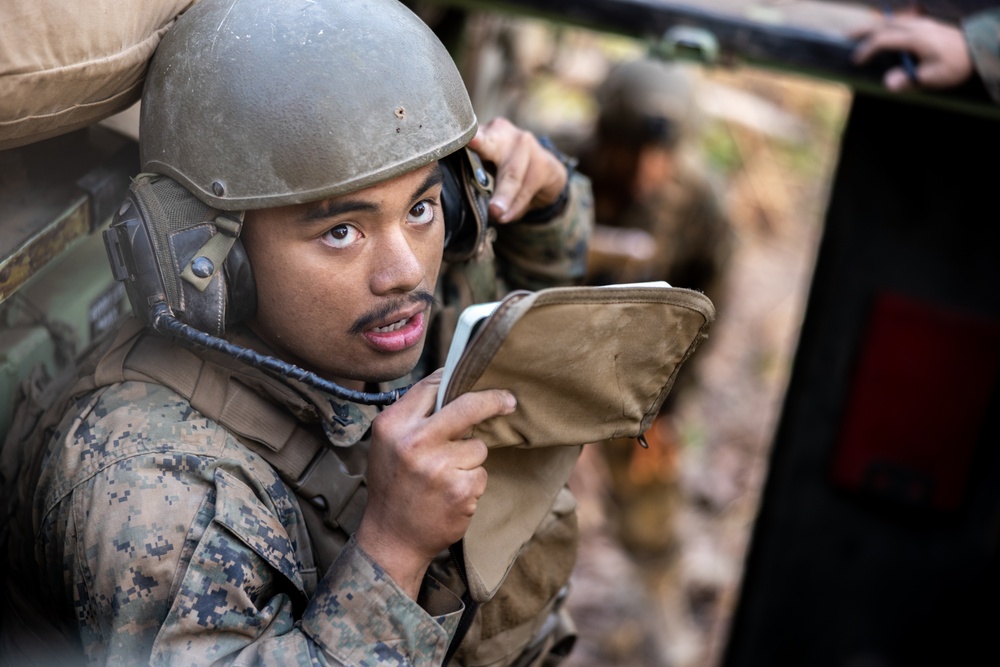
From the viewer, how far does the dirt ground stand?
528 cm

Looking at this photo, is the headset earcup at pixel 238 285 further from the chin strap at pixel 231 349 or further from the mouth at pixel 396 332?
the mouth at pixel 396 332

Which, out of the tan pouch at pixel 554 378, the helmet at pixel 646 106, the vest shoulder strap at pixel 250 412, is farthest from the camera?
the helmet at pixel 646 106

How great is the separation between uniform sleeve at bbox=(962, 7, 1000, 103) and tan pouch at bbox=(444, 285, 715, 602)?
1.43 m

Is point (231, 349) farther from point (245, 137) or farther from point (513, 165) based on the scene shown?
point (513, 165)

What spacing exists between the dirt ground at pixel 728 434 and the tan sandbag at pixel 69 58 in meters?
3.34

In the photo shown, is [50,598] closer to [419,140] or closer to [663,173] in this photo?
[419,140]

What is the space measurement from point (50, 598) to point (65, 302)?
2.18 feet

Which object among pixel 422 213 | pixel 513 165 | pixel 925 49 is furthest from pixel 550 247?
pixel 925 49

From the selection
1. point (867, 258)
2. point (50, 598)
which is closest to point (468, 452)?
point (50, 598)

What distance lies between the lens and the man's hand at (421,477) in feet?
4.86

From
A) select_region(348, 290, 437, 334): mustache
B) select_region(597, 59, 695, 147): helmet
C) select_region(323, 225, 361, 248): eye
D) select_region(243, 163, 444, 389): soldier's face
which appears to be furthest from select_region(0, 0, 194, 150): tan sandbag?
select_region(597, 59, 695, 147): helmet

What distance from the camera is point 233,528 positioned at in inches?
59.4

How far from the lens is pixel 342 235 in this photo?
168 centimetres

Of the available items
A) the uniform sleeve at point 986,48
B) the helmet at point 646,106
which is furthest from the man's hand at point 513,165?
the helmet at point 646,106
